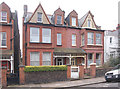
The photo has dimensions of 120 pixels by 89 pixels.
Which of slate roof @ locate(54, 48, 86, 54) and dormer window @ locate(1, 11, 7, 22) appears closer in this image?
dormer window @ locate(1, 11, 7, 22)

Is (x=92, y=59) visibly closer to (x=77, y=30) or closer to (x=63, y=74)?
(x=77, y=30)

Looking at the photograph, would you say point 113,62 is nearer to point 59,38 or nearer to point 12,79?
point 59,38

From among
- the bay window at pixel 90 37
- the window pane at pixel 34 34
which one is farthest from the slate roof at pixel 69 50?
the window pane at pixel 34 34

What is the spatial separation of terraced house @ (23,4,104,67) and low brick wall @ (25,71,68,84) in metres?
3.53

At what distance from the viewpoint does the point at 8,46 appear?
14469mm

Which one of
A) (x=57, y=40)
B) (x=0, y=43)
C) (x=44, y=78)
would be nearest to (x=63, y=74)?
(x=44, y=78)

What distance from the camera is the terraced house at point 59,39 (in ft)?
47.5

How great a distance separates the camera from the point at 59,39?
55.1 ft

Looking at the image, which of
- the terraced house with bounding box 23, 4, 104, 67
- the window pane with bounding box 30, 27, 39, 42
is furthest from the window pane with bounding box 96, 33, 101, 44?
the window pane with bounding box 30, 27, 39, 42

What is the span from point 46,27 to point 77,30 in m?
5.50

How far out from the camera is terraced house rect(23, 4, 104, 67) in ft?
47.5

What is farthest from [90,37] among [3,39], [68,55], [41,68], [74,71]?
[3,39]

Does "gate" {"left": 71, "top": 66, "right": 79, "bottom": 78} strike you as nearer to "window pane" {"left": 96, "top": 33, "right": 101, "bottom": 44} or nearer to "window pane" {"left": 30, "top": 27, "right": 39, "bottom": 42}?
"window pane" {"left": 30, "top": 27, "right": 39, "bottom": 42}

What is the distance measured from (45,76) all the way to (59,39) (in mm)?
7161
